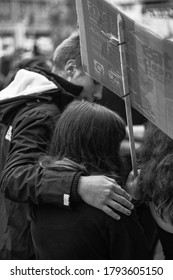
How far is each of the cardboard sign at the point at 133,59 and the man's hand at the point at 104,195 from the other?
0.28m

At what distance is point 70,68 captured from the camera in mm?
2766

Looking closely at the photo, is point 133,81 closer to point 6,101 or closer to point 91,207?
point 91,207

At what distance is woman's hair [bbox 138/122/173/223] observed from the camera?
206cm

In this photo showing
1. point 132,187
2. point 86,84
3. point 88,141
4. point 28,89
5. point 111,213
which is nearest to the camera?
point 111,213

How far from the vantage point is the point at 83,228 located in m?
2.00

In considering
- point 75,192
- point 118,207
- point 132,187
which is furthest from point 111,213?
point 132,187

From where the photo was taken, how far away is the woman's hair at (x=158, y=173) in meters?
2.06

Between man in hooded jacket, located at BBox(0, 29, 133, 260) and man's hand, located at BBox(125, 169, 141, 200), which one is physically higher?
man in hooded jacket, located at BBox(0, 29, 133, 260)

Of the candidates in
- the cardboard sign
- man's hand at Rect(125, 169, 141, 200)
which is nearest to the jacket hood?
the cardboard sign

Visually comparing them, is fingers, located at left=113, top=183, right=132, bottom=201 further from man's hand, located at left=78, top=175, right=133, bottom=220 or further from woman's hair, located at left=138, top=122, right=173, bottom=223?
woman's hair, located at left=138, top=122, right=173, bottom=223

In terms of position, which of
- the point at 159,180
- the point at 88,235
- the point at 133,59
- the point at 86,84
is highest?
the point at 133,59

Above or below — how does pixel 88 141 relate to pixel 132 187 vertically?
above

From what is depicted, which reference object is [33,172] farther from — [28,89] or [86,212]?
[28,89]

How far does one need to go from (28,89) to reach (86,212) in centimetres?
76
